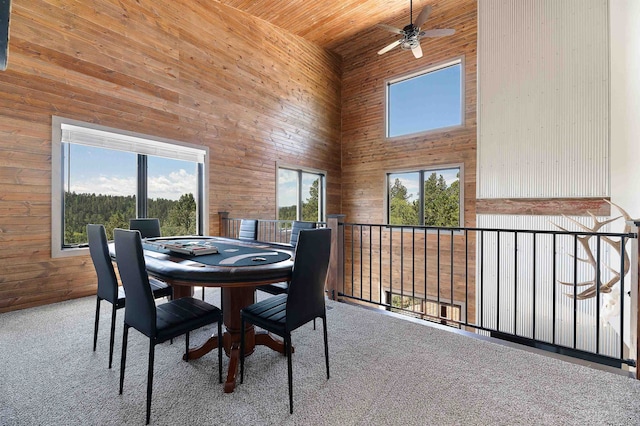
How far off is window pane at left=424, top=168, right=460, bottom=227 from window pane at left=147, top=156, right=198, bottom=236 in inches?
177

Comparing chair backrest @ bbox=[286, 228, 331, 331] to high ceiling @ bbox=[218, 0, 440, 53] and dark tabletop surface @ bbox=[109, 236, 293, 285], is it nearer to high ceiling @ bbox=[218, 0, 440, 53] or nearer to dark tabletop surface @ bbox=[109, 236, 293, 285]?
dark tabletop surface @ bbox=[109, 236, 293, 285]

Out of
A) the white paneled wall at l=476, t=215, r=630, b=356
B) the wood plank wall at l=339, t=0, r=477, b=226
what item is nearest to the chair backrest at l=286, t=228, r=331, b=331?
the white paneled wall at l=476, t=215, r=630, b=356

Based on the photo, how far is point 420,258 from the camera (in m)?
6.13

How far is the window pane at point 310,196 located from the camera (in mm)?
6602

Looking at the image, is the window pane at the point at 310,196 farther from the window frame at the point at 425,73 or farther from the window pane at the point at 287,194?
the window frame at the point at 425,73

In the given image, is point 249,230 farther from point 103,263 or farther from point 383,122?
point 383,122

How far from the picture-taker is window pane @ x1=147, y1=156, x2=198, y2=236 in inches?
166

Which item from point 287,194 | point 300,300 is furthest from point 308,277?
point 287,194

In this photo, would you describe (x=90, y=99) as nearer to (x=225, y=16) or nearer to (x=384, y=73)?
(x=225, y=16)

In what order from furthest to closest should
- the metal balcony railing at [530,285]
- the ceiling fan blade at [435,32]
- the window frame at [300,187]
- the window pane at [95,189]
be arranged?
the window frame at [300,187] → the ceiling fan blade at [435,32] → the window pane at [95,189] → the metal balcony railing at [530,285]

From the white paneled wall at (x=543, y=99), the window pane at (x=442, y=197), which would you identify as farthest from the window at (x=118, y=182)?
the white paneled wall at (x=543, y=99)

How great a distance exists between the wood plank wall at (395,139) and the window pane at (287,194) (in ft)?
4.94

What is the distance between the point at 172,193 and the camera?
4.43 metres

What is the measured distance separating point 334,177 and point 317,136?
3.50ft
